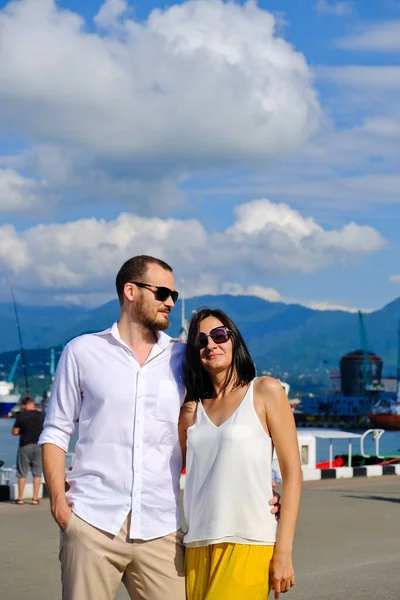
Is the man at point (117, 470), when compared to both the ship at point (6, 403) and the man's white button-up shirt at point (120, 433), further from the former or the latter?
→ the ship at point (6, 403)

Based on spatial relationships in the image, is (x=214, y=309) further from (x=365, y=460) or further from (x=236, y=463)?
(x=365, y=460)

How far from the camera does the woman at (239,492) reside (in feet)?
10.9

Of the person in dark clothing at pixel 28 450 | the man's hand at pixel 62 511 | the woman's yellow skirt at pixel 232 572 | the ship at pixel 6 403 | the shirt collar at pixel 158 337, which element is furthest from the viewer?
the ship at pixel 6 403

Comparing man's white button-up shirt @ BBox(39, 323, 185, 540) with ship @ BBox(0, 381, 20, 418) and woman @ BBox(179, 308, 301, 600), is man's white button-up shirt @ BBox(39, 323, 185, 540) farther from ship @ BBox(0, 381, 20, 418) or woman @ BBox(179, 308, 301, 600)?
ship @ BBox(0, 381, 20, 418)

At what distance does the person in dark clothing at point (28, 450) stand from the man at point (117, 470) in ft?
32.5

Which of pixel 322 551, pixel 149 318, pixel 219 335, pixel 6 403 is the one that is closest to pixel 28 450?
pixel 322 551

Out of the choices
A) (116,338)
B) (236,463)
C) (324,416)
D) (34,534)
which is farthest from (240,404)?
(324,416)

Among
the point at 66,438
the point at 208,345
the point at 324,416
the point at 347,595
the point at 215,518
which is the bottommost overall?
the point at 347,595

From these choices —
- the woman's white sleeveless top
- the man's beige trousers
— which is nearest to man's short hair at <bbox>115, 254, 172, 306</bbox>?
the woman's white sleeveless top

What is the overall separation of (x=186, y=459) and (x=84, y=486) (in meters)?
0.36

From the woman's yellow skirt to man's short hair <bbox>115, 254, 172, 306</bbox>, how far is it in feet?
3.13

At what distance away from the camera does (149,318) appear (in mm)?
3777

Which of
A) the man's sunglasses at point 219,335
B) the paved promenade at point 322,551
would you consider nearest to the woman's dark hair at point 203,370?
the man's sunglasses at point 219,335

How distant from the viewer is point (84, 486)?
11.7ft
